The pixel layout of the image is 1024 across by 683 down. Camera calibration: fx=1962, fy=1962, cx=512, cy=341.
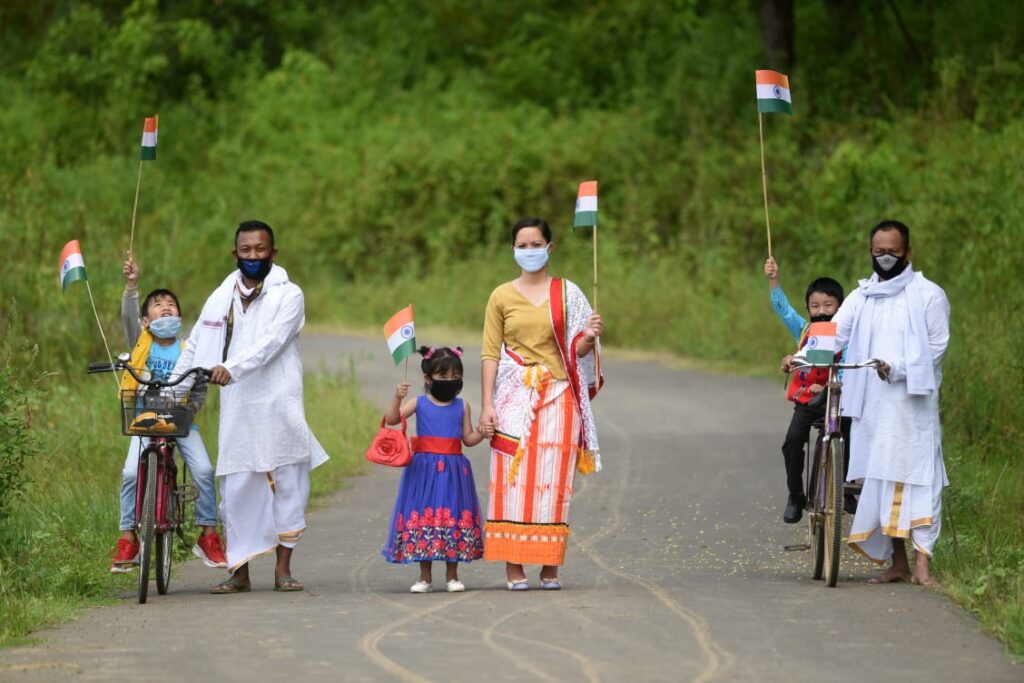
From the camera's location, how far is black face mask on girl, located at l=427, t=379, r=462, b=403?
1064 centimetres

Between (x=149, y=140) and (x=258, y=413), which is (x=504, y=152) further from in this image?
(x=258, y=413)

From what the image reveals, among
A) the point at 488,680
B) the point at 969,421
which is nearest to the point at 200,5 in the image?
the point at 969,421

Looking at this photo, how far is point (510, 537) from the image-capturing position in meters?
10.6

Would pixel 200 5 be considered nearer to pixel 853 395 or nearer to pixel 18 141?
pixel 18 141

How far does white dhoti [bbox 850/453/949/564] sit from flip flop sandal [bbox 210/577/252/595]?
3.40m

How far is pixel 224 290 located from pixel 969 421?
24.2 feet

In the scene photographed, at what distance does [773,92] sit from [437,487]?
3564 millimetres

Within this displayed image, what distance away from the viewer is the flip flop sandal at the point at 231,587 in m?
10.8

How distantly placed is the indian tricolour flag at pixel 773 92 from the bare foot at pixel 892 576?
118 inches

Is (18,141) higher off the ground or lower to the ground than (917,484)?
higher

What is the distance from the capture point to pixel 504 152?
121ft

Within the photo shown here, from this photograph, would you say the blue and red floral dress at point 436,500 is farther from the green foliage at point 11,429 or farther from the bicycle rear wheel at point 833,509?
the green foliage at point 11,429

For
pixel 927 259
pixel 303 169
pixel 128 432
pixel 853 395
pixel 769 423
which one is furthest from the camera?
pixel 303 169

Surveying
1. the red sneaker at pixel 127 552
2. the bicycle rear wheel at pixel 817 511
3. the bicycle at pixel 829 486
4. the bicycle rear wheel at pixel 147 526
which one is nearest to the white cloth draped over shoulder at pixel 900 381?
the bicycle at pixel 829 486
